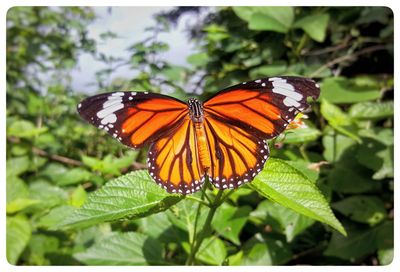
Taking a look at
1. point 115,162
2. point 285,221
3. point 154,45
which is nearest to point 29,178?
point 115,162

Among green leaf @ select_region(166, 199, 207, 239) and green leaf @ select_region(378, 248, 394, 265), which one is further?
green leaf @ select_region(378, 248, 394, 265)

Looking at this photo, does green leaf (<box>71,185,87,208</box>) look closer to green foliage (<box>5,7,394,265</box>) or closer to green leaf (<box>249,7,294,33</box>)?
green foliage (<box>5,7,394,265</box>)

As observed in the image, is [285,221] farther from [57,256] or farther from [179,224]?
[57,256]

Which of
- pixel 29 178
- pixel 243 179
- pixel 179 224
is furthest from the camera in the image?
pixel 29 178

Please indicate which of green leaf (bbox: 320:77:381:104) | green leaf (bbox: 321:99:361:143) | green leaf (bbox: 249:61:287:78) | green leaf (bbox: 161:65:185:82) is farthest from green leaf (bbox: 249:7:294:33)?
green leaf (bbox: 161:65:185:82)

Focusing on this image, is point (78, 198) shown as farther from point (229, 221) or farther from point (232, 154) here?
point (232, 154)
